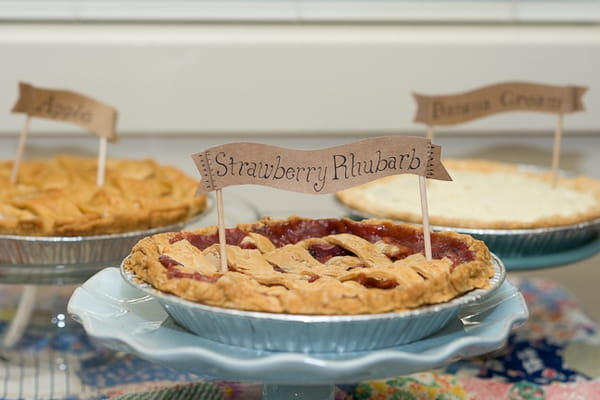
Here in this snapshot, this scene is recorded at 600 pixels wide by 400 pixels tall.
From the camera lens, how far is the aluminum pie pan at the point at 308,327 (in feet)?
2.34

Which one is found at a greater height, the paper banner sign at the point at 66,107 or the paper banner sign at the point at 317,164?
the paper banner sign at the point at 317,164

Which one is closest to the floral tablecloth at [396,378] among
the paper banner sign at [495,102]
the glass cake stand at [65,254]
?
the glass cake stand at [65,254]

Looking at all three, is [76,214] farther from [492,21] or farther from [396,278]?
[492,21]

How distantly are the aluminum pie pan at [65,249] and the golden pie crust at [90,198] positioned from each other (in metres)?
0.02

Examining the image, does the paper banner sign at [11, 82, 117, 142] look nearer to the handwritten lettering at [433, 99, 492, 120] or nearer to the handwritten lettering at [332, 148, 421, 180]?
the handwritten lettering at [433, 99, 492, 120]

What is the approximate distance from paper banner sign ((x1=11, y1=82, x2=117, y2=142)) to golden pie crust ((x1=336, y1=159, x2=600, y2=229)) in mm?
401

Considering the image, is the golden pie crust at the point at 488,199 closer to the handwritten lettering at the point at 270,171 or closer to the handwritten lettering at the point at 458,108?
the handwritten lettering at the point at 458,108

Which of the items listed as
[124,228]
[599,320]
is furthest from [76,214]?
[599,320]

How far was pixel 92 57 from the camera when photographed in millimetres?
1711

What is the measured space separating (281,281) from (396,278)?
101 mm

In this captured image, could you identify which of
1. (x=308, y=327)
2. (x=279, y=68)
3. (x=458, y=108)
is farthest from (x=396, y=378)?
(x=279, y=68)

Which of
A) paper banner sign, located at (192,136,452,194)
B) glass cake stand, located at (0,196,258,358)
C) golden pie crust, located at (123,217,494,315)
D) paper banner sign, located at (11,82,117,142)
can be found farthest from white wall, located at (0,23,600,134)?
paper banner sign, located at (192,136,452,194)

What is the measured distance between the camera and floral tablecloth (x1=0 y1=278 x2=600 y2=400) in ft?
3.40

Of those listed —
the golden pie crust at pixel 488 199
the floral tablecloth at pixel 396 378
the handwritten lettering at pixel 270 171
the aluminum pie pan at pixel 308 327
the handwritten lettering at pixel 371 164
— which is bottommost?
the floral tablecloth at pixel 396 378
